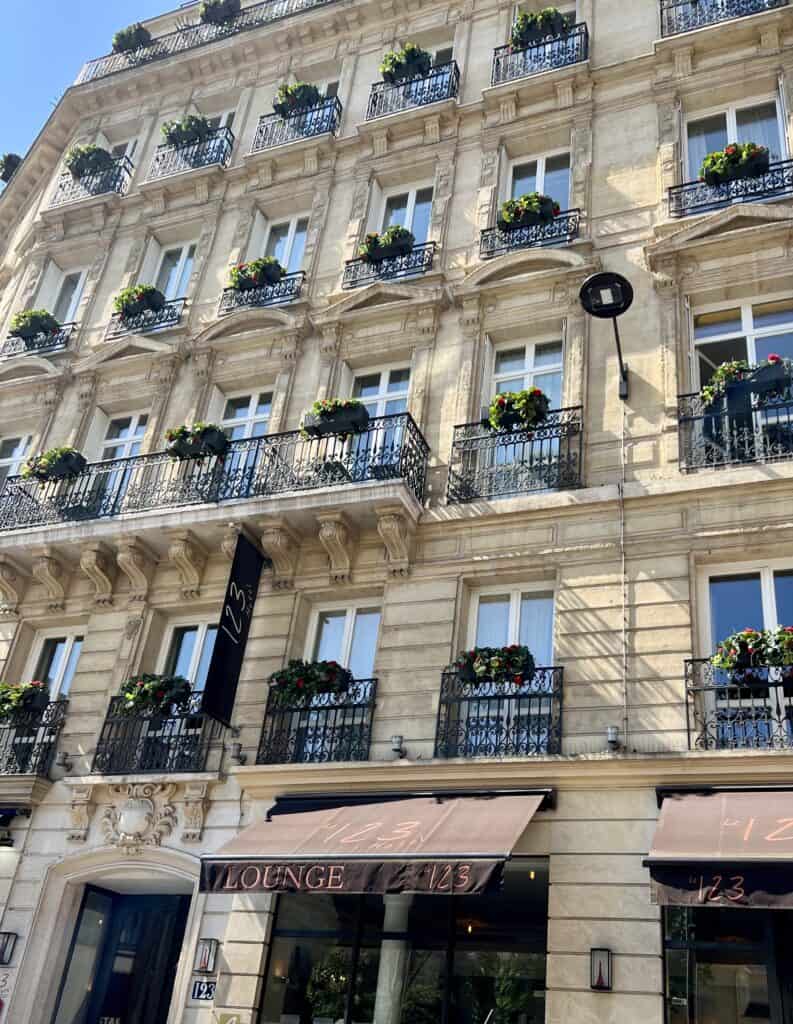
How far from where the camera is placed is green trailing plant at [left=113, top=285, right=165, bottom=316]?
52.6ft

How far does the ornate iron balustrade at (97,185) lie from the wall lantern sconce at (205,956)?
45.5 feet

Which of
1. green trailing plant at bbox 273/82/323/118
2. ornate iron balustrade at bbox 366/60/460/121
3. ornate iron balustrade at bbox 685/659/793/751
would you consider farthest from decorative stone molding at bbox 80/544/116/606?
green trailing plant at bbox 273/82/323/118

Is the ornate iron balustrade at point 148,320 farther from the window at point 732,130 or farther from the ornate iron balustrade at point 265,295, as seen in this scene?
the window at point 732,130

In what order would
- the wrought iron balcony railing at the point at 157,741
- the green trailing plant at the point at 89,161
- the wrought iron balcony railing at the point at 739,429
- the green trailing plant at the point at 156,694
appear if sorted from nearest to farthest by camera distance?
the wrought iron balcony railing at the point at 739,429 < the wrought iron balcony railing at the point at 157,741 < the green trailing plant at the point at 156,694 < the green trailing plant at the point at 89,161

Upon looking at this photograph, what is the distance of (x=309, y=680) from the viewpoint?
1084 cm

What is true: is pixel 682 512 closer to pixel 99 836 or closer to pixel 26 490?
pixel 99 836

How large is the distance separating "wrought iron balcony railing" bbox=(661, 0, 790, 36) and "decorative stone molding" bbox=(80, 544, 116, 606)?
11.3 metres

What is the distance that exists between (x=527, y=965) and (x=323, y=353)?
341 inches

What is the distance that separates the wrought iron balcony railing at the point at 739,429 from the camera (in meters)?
10.4

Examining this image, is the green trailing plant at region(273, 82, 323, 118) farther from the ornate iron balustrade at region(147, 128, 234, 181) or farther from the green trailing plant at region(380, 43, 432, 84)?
the green trailing plant at region(380, 43, 432, 84)

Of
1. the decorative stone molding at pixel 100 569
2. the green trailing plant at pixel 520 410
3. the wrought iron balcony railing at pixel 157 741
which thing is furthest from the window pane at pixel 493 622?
the decorative stone molding at pixel 100 569

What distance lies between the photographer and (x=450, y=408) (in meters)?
12.6

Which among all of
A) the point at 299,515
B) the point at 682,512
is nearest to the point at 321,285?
the point at 299,515

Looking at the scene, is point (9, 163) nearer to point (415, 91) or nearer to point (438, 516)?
point (415, 91)
